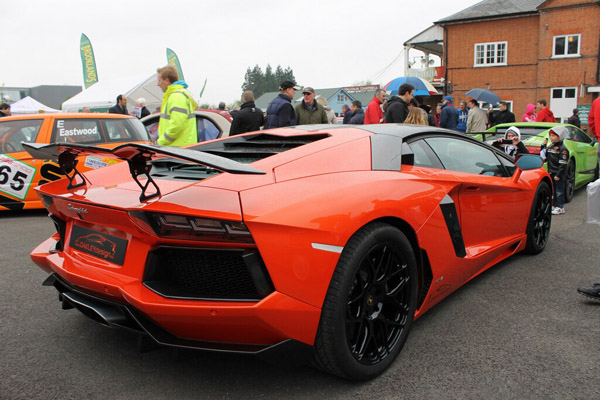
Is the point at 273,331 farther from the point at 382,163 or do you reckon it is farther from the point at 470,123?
the point at 470,123

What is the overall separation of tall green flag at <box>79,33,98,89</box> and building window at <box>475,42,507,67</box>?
875 inches

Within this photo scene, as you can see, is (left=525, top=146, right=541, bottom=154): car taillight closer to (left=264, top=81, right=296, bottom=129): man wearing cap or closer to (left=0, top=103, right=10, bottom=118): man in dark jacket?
(left=264, top=81, right=296, bottom=129): man wearing cap

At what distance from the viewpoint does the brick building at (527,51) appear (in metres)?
25.9

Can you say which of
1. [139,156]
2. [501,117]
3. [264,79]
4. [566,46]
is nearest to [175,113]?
[139,156]

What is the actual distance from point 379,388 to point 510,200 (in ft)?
6.75

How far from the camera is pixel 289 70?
145 m

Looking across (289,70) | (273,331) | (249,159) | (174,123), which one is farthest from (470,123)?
(289,70)

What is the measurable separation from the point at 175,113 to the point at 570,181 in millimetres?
6139

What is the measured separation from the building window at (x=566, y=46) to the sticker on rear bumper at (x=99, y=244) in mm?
29833

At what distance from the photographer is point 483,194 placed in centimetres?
321

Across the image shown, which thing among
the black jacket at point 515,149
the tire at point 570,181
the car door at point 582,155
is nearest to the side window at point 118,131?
the black jacket at point 515,149

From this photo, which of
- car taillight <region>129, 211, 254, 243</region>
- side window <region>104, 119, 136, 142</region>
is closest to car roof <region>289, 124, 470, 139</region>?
car taillight <region>129, 211, 254, 243</region>

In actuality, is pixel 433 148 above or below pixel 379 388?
above

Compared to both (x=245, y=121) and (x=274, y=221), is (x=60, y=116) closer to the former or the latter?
(x=245, y=121)
